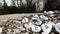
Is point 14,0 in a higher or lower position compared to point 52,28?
higher

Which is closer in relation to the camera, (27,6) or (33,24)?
(33,24)

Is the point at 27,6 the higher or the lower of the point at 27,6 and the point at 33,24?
the higher

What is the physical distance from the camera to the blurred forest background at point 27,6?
10.0 feet

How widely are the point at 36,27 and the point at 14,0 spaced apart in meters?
0.67

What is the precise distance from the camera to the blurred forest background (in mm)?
3061

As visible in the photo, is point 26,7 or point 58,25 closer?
point 58,25

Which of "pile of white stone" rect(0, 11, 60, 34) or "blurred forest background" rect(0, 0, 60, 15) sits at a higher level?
"blurred forest background" rect(0, 0, 60, 15)

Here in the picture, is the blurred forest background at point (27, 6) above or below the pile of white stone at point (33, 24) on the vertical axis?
above

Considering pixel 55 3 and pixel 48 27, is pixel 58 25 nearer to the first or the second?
pixel 48 27

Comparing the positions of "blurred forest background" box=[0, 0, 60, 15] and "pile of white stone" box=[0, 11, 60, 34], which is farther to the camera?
"blurred forest background" box=[0, 0, 60, 15]

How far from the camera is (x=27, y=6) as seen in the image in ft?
10.2

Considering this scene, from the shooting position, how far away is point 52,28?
2.71m

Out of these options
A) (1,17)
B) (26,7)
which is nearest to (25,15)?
(26,7)

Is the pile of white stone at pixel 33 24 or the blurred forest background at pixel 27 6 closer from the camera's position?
the pile of white stone at pixel 33 24
